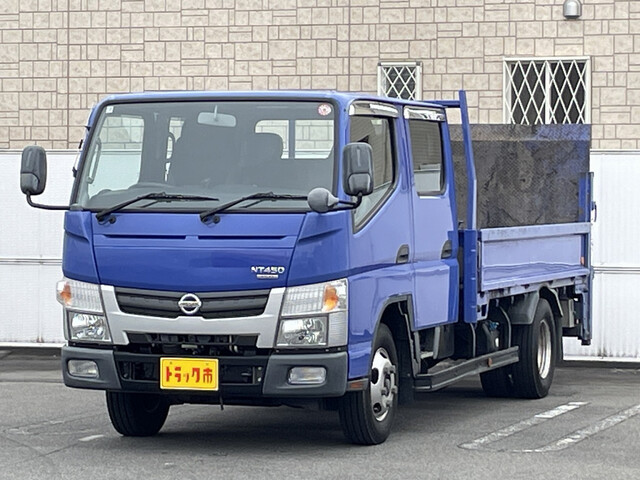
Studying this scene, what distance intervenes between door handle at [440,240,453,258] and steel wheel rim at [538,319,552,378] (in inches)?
89.7

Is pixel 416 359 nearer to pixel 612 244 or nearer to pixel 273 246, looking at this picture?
pixel 273 246

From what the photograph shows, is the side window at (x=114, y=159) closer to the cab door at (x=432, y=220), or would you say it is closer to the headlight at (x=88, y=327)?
the headlight at (x=88, y=327)

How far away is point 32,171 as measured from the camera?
9.99 meters

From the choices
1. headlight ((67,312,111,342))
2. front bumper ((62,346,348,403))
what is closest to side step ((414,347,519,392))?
front bumper ((62,346,348,403))

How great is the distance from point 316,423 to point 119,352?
2.21 meters

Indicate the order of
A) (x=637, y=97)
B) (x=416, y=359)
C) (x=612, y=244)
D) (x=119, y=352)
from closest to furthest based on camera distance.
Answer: (x=119, y=352) → (x=416, y=359) → (x=612, y=244) → (x=637, y=97)

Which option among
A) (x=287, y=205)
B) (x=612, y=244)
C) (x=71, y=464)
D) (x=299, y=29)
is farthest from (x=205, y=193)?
(x=299, y=29)

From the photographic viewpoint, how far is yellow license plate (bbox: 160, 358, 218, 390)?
954 cm

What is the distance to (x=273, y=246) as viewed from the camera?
944 centimetres

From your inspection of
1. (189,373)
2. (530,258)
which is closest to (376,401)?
(189,373)

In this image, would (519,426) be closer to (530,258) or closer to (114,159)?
(530,258)

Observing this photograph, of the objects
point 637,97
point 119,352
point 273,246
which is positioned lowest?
point 119,352

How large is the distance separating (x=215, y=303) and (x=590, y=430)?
3.09 meters

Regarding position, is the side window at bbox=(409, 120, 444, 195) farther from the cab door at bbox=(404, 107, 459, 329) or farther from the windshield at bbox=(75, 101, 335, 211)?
the windshield at bbox=(75, 101, 335, 211)
